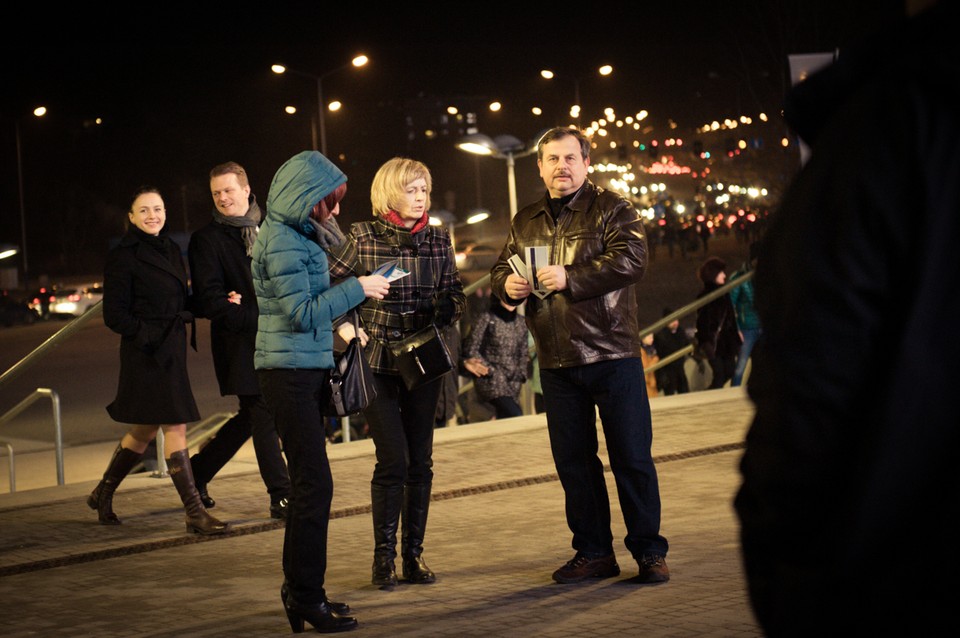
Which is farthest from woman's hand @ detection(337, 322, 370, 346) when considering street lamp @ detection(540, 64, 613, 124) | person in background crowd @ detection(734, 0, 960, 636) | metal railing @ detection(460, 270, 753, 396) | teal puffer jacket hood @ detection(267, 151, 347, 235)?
street lamp @ detection(540, 64, 613, 124)

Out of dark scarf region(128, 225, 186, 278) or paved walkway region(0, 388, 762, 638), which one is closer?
paved walkway region(0, 388, 762, 638)

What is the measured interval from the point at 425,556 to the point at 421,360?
1300 mm

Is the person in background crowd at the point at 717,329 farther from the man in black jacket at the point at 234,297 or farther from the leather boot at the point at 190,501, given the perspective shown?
the leather boot at the point at 190,501

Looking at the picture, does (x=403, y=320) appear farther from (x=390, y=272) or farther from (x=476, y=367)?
(x=476, y=367)

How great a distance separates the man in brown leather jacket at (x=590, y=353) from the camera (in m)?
6.43

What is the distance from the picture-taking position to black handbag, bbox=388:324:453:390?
651 cm

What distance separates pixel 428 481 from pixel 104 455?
11.5 m

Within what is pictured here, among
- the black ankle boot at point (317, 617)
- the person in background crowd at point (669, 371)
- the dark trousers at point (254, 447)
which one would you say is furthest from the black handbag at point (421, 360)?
the person in background crowd at point (669, 371)

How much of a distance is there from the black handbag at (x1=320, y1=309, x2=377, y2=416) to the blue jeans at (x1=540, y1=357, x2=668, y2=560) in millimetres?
910

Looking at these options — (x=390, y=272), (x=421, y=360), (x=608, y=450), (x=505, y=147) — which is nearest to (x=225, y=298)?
(x=421, y=360)

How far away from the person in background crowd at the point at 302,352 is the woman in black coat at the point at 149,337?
8.10ft

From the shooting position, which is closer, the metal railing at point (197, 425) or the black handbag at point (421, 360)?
the black handbag at point (421, 360)

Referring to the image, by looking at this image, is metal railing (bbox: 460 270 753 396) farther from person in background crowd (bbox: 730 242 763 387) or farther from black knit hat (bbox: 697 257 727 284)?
person in background crowd (bbox: 730 242 763 387)

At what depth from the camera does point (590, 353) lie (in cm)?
642
